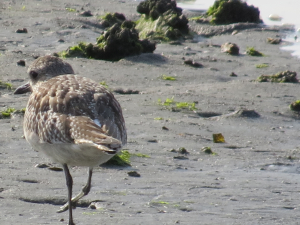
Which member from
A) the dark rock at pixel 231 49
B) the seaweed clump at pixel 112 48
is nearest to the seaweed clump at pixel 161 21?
the dark rock at pixel 231 49

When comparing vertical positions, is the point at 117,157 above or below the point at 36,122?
below

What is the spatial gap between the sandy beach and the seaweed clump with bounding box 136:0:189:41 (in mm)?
468

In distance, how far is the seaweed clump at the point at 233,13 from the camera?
14.0 m

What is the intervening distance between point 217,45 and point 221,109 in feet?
13.9

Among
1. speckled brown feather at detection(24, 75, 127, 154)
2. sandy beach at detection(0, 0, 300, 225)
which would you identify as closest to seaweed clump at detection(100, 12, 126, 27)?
sandy beach at detection(0, 0, 300, 225)

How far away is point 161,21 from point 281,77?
3743 mm

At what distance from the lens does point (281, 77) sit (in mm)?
9688

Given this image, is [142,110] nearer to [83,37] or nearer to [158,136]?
[158,136]

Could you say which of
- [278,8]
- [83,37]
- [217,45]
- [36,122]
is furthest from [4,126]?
[278,8]

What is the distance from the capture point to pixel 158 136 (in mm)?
6980

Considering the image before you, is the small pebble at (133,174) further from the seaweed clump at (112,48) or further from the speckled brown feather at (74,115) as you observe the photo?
the seaweed clump at (112,48)

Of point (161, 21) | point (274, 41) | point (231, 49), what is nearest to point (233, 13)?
point (274, 41)

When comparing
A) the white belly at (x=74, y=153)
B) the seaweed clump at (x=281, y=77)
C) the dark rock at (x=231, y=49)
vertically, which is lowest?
the seaweed clump at (x=281, y=77)

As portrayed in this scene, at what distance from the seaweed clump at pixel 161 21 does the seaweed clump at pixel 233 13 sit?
1132 millimetres
